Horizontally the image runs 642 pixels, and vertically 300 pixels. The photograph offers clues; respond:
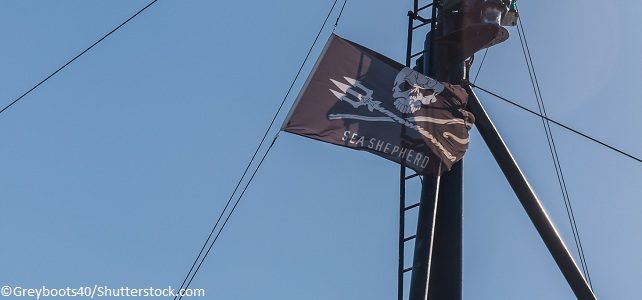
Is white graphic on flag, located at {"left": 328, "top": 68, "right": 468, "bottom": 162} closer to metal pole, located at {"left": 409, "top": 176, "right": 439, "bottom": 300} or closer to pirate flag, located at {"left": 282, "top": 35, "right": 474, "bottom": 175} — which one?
pirate flag, located at {"left": 282, "top": 35, "right": 474, "bottom": 175}

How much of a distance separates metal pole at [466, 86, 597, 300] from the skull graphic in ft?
3.30

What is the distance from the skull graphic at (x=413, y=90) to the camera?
44.0 ft

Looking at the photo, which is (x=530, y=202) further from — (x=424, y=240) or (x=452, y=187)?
(x=424, y=240)

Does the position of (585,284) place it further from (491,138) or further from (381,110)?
(381,110)

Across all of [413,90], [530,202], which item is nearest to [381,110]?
[413,90]

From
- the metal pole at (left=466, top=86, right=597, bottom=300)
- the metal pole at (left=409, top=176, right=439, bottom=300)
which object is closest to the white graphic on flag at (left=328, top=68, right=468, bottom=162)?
the metal pole at (left=409, top=176, right=439, bottom=300)

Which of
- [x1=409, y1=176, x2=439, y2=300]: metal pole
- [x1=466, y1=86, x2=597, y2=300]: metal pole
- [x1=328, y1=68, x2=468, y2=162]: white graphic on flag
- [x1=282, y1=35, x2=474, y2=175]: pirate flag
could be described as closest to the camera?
[x1=409, y1=176, x2=439, y2=300]: metal pole

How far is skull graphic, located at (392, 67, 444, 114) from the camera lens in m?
13.4

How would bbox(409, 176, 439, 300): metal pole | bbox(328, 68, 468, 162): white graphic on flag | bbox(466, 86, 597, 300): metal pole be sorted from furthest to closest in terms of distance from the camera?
bbox(466, 86, 597, 300): metal pole, bbox(328, 68, 468, 162): white graphic on flag, bbox(409, 176, 439, 300): metal pole

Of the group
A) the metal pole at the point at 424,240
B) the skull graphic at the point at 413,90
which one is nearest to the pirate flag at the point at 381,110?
the skull graphic at the point at 413,90

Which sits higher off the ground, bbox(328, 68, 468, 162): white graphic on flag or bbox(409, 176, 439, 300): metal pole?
bbox(328, 68, 468, 162): white graphic on flag

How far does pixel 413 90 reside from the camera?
13586 millimetres

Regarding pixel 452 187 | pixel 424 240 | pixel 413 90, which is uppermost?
pixel 413 90

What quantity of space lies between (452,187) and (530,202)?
3.41 feet
